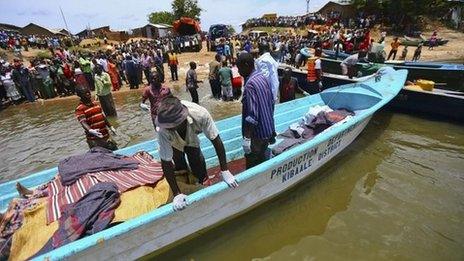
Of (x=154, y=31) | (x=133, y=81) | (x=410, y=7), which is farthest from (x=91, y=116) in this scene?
(x=154, y=31)

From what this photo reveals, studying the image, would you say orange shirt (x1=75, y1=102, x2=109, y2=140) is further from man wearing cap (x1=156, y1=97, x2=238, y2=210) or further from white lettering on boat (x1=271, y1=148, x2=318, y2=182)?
white lettering on boat (x1=271, y1=148, x2=318, y2=182)

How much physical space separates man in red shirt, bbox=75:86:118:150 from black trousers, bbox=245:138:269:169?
2.29m

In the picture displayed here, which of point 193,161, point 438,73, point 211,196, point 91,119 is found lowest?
point 438,73

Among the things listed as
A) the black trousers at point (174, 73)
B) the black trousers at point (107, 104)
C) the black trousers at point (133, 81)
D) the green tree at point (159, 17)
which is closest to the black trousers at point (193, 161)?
the black trousers at point (107, 104)

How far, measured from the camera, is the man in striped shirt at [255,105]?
3.51m

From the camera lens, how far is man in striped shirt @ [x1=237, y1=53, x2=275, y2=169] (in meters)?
3.51

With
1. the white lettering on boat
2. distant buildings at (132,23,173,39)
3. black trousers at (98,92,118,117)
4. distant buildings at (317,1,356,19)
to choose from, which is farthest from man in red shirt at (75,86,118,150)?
distant buildings at (132,23,173,39)

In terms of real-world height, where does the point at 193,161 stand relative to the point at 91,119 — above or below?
below

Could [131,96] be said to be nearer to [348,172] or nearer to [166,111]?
[348,172]

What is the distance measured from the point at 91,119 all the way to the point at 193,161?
6.54 ft

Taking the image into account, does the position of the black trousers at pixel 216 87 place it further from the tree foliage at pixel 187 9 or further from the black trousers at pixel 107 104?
the tree foliage at pixel 187 9

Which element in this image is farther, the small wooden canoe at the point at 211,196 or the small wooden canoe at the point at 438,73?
the small wooden canoe at the point at 438,73

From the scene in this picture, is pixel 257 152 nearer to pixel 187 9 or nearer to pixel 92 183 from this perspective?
pixel 92 183

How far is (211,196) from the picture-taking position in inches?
133
